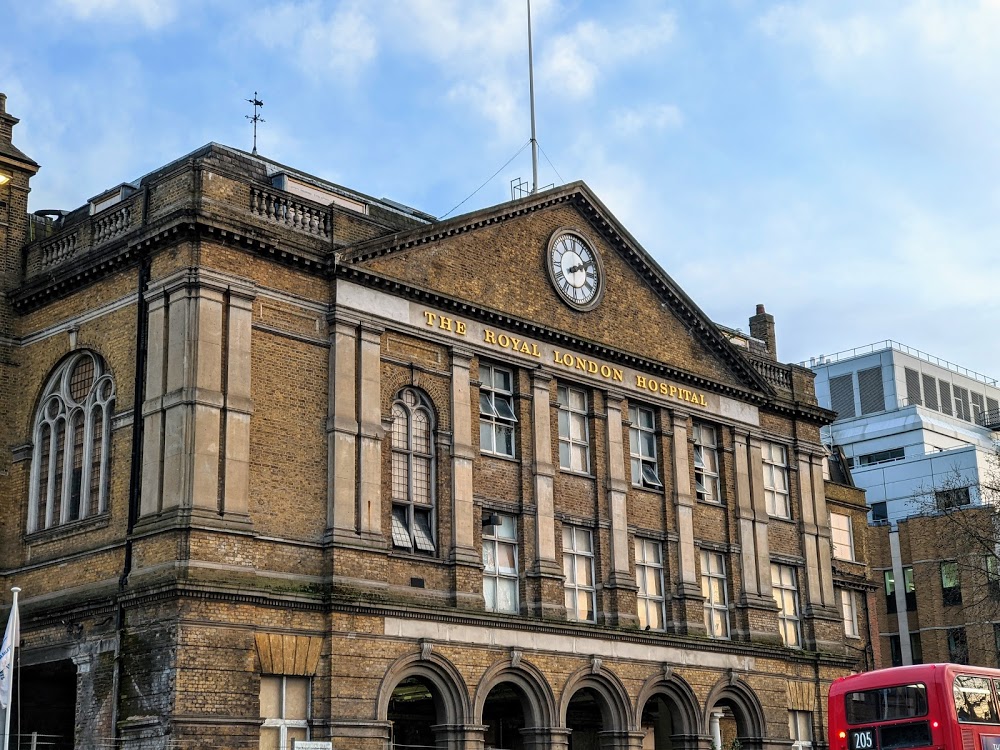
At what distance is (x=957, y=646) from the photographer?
69.2 m

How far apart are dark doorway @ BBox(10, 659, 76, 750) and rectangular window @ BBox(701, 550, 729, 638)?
56.4 ft

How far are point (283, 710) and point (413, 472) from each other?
6673 mm

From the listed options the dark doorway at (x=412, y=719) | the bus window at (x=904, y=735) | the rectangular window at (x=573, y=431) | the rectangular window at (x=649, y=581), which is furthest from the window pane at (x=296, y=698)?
the bus window at (x=904, y=735)

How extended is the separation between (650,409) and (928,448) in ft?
144

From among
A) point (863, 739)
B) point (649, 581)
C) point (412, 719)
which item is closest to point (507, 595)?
point (649, 581)

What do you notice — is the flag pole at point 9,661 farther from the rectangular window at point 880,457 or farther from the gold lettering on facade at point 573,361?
the rectangular window at point 880,457

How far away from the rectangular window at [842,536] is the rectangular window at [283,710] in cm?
2580

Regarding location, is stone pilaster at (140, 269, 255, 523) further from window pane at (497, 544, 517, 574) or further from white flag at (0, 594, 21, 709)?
window pane at (497, 544, 517, 574)

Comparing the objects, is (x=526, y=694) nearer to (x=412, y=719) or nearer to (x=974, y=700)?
(x=412, y=719)

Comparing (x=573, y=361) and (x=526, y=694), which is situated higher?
(x=573, y=361)

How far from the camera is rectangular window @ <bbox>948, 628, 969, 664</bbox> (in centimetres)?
6844

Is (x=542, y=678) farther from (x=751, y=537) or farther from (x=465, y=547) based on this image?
(x=751, y=537)

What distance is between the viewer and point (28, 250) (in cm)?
3469

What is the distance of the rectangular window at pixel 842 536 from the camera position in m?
50.2
